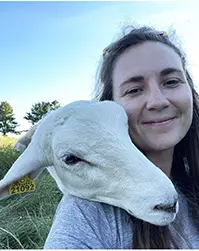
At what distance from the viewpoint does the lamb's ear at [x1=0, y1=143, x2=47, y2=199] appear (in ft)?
3.77

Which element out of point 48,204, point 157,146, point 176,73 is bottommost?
point 48,204

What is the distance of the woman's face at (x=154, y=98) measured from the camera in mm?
1184

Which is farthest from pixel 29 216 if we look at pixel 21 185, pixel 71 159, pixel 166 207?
pixel 166 207

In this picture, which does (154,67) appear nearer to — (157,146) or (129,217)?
(157,146)

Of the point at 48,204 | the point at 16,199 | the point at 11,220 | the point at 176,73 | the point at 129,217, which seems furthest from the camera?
the point at 16,199

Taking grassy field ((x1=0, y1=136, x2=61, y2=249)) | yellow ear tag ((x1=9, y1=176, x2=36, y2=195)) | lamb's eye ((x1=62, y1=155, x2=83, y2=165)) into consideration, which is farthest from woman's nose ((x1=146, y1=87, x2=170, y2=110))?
grassy field ((x1=0, y1=136, x2=61, y2=249))

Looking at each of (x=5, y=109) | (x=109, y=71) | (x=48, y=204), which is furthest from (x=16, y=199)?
(x=109, y=71)

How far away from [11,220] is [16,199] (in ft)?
2.18

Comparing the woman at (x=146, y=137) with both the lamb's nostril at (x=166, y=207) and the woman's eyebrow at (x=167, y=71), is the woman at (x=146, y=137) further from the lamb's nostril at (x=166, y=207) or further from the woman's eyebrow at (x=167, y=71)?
the lamb's nostril at (x=166, y=207)

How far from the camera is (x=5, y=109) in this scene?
254 inches

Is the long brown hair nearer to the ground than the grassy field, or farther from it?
farther from it

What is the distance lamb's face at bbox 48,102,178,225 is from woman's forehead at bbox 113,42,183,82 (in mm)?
162

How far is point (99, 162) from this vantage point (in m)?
1.03

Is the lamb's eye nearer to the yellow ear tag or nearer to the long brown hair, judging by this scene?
the yellow ear tag
